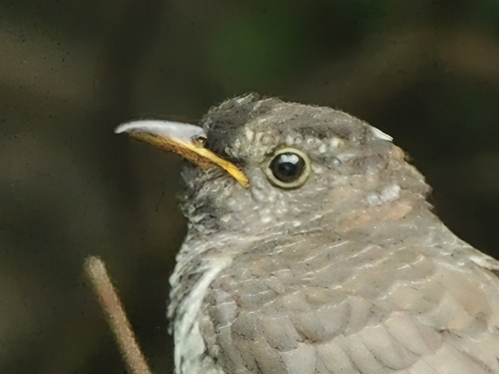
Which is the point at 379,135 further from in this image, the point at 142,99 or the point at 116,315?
the point at 116,315

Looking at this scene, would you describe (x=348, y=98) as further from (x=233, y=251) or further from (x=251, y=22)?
(x=233, y=251)

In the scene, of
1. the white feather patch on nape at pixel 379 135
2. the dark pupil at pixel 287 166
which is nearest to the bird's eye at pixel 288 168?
the dark pupil at pixel 287 166

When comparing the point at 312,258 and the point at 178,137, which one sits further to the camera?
the point at 178,137

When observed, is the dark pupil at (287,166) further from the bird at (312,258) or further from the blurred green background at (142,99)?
the blurred green background at (142,99)

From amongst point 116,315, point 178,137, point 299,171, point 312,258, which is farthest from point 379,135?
point 116,315

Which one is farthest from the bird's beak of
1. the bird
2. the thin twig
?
the thin twig

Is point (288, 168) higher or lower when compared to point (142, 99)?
lower

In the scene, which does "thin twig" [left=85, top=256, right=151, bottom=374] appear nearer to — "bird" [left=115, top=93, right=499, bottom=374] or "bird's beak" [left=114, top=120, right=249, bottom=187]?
"bird" [left=115, top=93, right=499, bottom=374]
